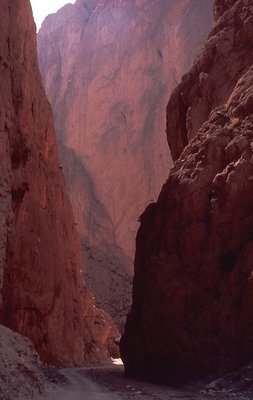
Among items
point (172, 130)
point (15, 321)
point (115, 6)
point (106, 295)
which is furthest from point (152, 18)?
point (15, 321)

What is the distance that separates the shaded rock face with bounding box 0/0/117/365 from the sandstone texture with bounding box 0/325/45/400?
8264mm

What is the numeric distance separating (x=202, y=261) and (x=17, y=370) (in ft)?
25.8

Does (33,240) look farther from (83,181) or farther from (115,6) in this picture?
(115,6)

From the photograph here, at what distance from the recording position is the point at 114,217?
6988 centimetres

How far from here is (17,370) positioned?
43.1 ft

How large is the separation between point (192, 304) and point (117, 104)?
5743 cm

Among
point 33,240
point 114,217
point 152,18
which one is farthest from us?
point 152,18

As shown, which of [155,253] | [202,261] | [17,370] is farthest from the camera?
[155,253]

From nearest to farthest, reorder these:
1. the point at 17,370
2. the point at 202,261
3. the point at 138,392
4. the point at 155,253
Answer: the point at 17,370, the point at 138,392, the point at 202,261, the point at 155,253

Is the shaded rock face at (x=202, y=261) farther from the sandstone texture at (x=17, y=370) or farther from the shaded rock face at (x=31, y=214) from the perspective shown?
the shaded rock face at (x=31, y=214)

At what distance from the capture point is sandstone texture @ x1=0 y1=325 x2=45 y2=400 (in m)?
12.1

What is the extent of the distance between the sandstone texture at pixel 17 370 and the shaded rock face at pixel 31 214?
27.1 feet

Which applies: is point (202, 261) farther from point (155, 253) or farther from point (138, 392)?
point (138, 392)

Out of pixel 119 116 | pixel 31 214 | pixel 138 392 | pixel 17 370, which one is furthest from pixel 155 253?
pixel 119 116
